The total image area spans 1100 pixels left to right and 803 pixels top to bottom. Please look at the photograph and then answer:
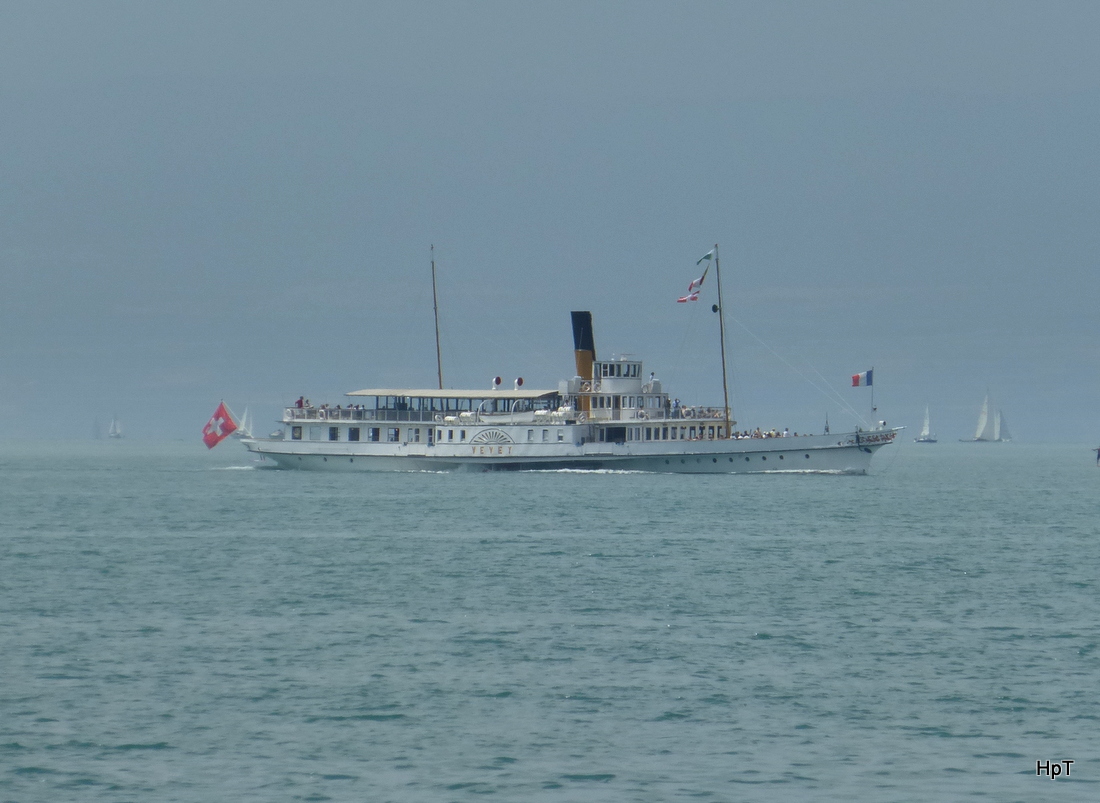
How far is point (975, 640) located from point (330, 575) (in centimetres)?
2061

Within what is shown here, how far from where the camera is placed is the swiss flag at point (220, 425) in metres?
108

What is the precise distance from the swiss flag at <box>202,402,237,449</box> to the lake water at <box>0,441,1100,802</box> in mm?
47826

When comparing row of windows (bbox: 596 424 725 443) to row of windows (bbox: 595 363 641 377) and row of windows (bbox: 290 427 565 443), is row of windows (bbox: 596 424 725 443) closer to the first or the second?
row of windows (bbox: 595 363 641 377)

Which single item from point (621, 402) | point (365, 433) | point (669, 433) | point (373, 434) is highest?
point (621, 402)

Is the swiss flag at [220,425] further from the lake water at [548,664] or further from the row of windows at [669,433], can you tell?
the lake water at [548,664]

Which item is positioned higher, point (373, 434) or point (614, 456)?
point (373, 434)

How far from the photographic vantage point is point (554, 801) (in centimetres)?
1955

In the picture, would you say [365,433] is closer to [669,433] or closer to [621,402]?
[621,402]

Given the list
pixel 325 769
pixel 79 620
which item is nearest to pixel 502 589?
pixel 79 620

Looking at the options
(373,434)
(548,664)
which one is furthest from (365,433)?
(548,664)

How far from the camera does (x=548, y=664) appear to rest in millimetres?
28703

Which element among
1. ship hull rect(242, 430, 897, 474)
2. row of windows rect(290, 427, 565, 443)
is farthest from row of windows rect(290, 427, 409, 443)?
ship hull rect(242, 430, 897, 474)

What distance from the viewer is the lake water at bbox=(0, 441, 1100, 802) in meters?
20.9

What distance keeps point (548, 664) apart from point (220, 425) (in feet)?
280
